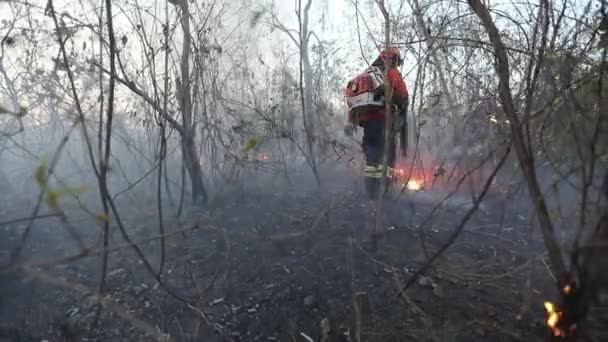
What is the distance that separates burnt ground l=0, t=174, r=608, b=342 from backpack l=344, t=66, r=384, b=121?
1.15 meters

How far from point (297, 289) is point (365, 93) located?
7.31ft

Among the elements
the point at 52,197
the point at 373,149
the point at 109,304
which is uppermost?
the point at 373,149

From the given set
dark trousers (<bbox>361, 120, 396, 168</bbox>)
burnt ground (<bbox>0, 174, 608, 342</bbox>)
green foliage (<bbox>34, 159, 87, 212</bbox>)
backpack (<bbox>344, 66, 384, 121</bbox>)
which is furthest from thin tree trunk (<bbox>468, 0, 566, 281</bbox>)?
dark trousers (<bbox>361, 120, 396, 168</bbox>)

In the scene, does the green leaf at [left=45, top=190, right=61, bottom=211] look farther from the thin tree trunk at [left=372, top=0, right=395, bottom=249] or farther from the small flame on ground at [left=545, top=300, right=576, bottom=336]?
the thin tree trunk at [left=372, top=0, right=395, bottom=249]

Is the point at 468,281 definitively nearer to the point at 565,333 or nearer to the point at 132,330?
the point at 565,333

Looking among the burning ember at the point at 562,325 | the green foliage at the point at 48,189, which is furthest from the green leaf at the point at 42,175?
the burning ember at the point at 562,325

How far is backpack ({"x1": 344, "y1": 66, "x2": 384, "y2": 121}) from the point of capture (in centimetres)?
408

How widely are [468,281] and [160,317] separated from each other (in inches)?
76.7

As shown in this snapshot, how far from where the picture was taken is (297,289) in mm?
2705

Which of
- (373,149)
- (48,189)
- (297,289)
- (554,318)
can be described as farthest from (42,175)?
(373,149)

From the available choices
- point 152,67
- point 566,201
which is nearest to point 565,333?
point 152,67

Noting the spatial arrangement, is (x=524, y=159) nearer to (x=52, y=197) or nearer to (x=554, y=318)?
(x=554, y=318)

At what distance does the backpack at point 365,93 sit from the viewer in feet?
13.4

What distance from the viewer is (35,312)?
8.69 ft
